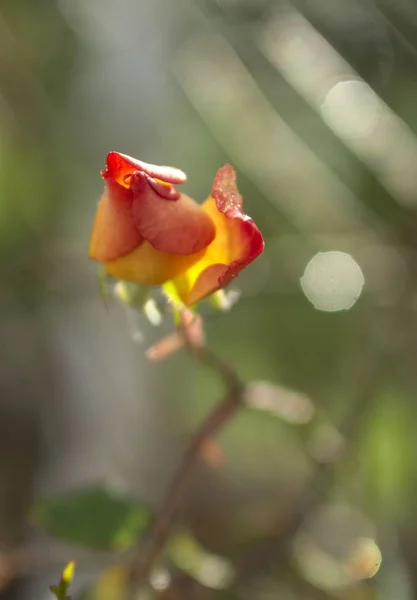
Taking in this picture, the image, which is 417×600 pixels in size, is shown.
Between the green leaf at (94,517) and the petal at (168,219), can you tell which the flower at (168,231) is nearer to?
the petal at (168,219)

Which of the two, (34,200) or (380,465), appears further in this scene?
(34,200)

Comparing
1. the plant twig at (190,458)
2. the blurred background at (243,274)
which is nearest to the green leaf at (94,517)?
the plant twig at (190,458)

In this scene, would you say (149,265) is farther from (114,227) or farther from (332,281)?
(332,281)

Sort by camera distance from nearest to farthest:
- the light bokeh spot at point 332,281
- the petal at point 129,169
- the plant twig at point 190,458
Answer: the petal at point 129,169
the plant twig at point 190,458
the light bokeh spot at point 332,281

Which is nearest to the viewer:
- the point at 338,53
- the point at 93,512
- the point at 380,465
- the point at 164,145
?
the point at 93,512

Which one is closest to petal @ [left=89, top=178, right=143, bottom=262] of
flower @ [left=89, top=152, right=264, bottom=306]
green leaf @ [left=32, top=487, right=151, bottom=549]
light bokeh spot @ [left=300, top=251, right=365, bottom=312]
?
flower @ [left=89, top=152, right=264, bottom=306]

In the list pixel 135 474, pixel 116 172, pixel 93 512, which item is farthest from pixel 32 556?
pixel 116 172

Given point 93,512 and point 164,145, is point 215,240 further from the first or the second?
point 164,145

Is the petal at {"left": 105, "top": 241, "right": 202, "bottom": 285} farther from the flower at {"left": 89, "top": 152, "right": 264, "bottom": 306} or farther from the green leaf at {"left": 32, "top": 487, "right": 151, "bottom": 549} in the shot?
the green leaf at {"left": 32, "top": 487, "right": 151, "bottom": 549}
